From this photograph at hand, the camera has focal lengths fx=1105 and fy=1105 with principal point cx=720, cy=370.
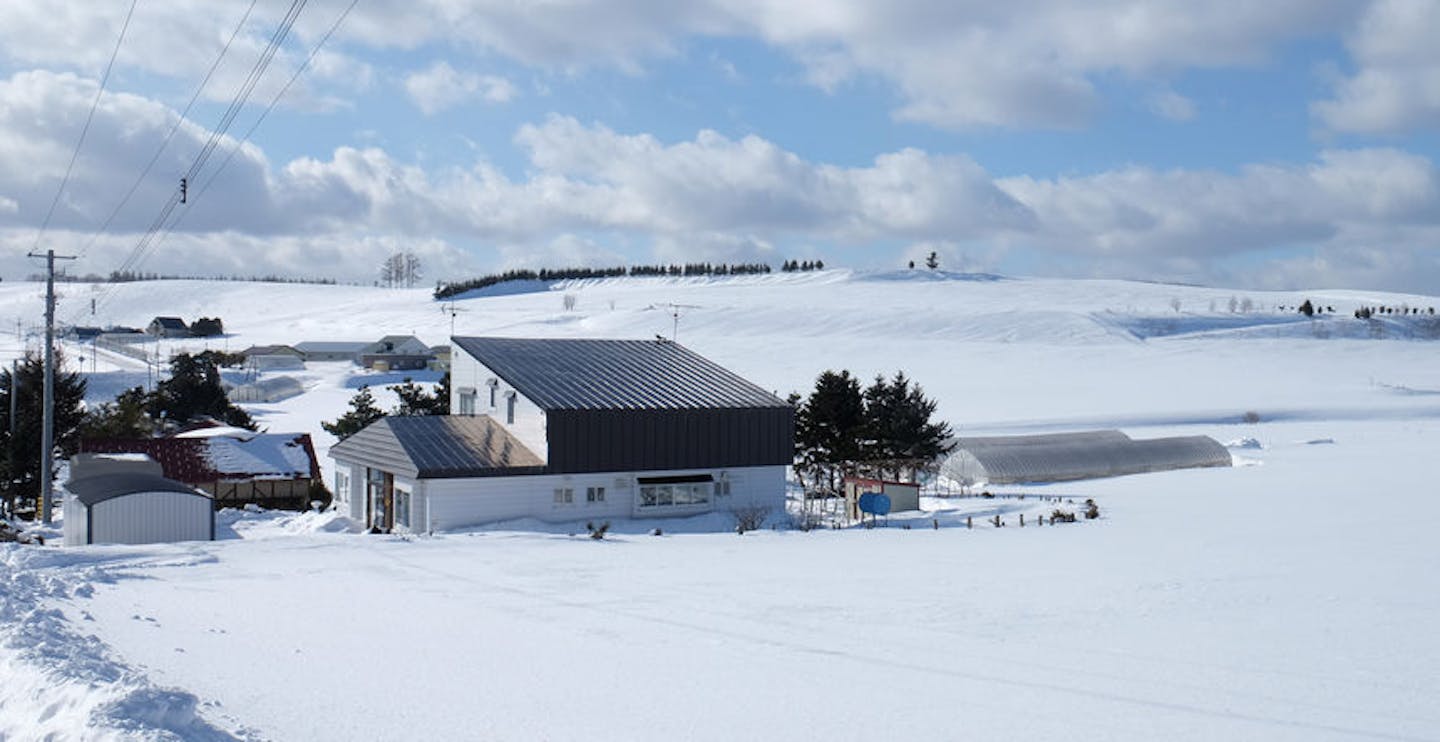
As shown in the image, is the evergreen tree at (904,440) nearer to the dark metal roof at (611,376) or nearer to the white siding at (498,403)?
the dark metal roof at (611,376)

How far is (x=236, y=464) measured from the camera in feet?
117

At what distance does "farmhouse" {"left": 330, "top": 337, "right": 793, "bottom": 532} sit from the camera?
2880cm

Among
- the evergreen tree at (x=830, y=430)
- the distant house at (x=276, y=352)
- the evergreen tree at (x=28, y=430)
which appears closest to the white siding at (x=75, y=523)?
the evergreen tree at (x=28, y=430)

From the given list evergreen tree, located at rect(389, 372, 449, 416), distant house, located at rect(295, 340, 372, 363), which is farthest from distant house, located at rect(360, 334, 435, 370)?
evergreen tree, located at rect(389, 372, 449, 416)

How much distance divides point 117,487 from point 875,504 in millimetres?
18520

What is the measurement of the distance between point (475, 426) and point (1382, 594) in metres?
23.4

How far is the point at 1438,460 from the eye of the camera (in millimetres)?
39406

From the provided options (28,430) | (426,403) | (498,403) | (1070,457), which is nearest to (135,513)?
(498,403)

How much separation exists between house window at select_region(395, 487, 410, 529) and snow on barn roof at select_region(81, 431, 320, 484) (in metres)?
8.22

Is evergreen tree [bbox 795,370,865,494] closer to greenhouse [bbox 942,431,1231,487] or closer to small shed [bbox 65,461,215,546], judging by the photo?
greenhouse [bbox 942,431,1231,487]

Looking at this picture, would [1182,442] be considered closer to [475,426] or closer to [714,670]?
[475,426]

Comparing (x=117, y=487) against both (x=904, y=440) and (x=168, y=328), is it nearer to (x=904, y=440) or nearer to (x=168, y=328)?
(x=904, y=440)

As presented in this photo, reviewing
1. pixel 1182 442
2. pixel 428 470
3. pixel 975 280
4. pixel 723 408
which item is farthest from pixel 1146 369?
pixel 975 280

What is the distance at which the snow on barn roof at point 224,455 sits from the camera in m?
35.0
